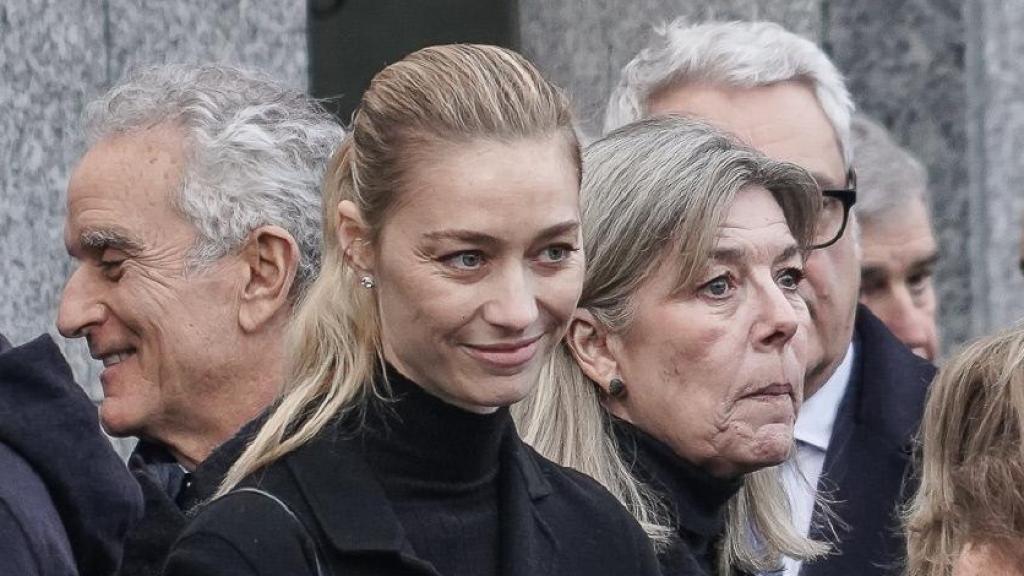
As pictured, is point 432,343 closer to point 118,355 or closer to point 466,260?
point 466,260

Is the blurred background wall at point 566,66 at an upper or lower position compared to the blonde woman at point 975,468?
lower

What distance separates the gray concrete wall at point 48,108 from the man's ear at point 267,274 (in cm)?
99

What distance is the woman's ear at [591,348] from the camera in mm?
4055

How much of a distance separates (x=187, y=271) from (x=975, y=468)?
1.59 metres

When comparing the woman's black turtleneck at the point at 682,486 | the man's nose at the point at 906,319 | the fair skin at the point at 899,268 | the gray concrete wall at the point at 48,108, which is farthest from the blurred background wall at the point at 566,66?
the woman's black turtleneck at the point at 682,486

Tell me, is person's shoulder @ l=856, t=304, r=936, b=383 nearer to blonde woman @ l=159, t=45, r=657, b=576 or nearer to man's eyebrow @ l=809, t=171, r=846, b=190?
man's eyebrow @ l=809, t=171, r=846, b=190

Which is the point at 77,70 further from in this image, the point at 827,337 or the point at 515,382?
the point at 515,382

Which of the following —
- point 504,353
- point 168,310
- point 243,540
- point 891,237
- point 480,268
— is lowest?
point 891,237

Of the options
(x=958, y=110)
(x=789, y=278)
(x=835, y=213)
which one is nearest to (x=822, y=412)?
(x=835, y=213)

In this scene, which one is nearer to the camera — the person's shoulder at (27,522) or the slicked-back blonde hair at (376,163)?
the slicked-back blonde hair at (376,163)

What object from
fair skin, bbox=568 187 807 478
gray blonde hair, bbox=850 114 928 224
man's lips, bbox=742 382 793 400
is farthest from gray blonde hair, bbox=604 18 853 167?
gray blonde hair, bbox=850 114 928 224

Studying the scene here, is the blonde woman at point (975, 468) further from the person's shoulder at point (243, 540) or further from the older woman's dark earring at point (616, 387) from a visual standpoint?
the person's shoulder at point (243, 540)

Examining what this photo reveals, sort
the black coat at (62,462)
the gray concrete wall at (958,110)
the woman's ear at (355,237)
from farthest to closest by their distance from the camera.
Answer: the gray concrete wall at (958,110)
the black coat at (62,462)
the woman's ear at (355,237)

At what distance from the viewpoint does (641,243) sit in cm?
400
